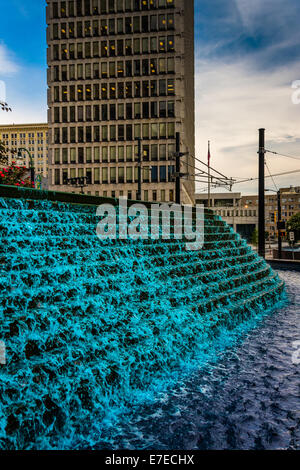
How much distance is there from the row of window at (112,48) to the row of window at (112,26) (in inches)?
53.7

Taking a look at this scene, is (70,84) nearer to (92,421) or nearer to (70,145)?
(70,145)

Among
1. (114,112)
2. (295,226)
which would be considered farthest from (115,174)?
(295,226)

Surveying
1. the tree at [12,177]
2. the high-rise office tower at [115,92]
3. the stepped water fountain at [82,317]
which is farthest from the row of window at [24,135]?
the stepped water fountain at [82,317]

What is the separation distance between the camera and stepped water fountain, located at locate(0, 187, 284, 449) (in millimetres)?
3814

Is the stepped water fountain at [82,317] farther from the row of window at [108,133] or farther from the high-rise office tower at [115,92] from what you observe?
the row of window at [108,133]

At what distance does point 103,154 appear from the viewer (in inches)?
2207

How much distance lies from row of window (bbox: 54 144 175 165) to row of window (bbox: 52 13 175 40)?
17985 millimetres

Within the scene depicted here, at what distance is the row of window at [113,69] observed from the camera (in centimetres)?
5298

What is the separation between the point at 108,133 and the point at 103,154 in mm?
3525

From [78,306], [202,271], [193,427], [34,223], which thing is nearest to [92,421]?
[193,427]

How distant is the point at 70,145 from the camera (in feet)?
A: 184

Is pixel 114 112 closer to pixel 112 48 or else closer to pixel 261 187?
pixel 112 48

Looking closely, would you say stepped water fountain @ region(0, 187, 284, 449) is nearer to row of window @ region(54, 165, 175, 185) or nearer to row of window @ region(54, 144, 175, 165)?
row of window @ region(54, 165, 175, 185)

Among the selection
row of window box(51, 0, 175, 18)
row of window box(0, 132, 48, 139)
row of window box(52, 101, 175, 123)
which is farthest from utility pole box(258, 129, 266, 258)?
row of window box(0, 132, 48, 139)
